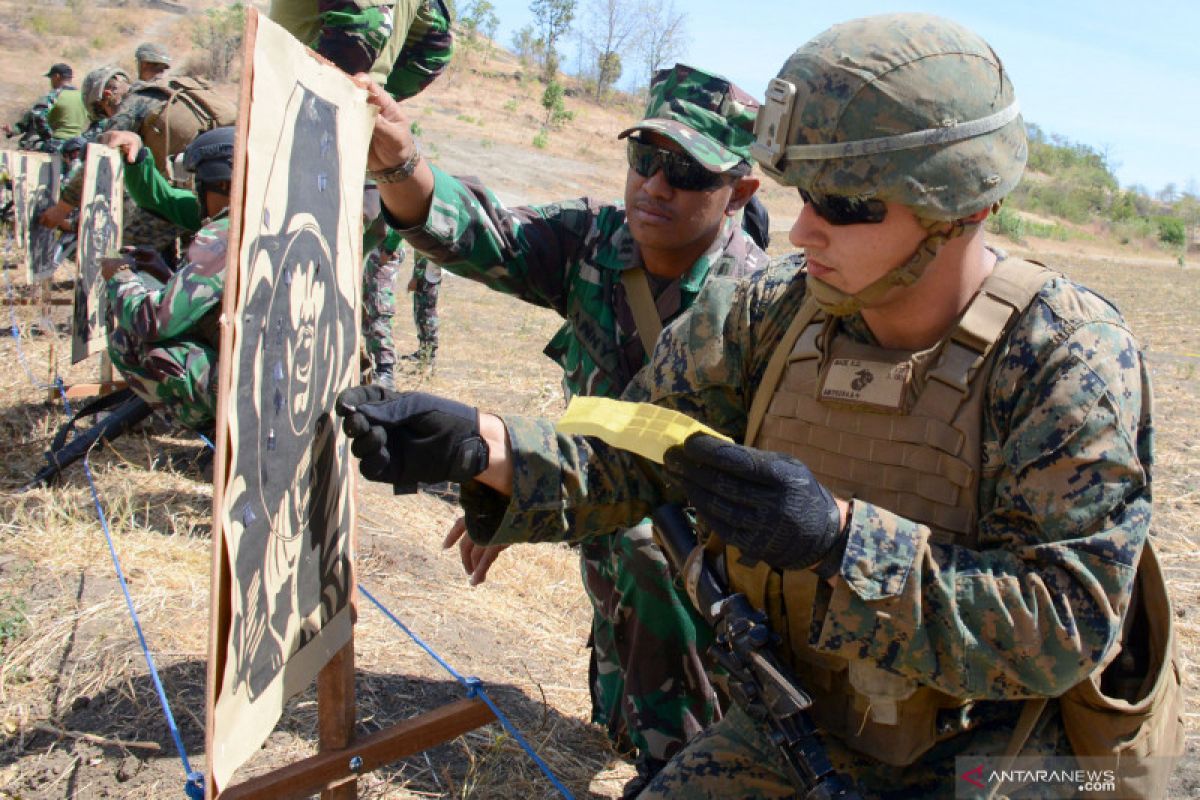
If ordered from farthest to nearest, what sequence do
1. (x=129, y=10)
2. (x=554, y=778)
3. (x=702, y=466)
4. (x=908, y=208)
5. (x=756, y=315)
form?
(x=129, y=10), (x=554, y=778), (x=756, y=315), (x=908, y=208), (x=702, y=466)

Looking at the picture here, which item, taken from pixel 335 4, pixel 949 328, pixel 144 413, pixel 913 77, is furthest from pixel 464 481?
pixel 144 413

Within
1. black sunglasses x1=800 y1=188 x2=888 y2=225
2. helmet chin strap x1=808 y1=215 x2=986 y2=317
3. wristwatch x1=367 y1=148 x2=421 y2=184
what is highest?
black sunglasses x1=800 y1=188 x2=888 y2=225

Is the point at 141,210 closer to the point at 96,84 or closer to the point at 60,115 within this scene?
the point at 96,84

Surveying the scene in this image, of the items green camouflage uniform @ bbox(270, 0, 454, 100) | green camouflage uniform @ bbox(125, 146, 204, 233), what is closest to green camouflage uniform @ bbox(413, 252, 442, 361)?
green camouflage uniform @ bbox(125, 146, 204, 233)

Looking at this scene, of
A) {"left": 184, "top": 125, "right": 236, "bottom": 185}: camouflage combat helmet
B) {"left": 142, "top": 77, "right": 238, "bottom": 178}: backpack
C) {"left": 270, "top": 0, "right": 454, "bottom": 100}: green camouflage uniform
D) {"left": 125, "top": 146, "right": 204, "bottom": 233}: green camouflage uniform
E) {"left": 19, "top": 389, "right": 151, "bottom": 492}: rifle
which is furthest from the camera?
{"left": 142, "top": 77, "right": 238, "bottom": 178}: backpack

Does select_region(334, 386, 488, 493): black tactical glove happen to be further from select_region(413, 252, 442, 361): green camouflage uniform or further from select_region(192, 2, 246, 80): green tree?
select_region(192, 2, 246, 80): green tree

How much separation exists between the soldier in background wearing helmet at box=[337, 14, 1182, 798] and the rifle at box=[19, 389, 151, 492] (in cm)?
378

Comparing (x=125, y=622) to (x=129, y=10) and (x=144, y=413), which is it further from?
(x=129, y=10)

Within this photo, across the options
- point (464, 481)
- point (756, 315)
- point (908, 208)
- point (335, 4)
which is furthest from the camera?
point (335, 4)

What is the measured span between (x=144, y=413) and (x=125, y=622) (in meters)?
2.32

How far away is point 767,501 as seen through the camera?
169cm

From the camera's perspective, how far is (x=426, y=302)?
813 centimetres

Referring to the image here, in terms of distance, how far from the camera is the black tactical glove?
198 centimetres
